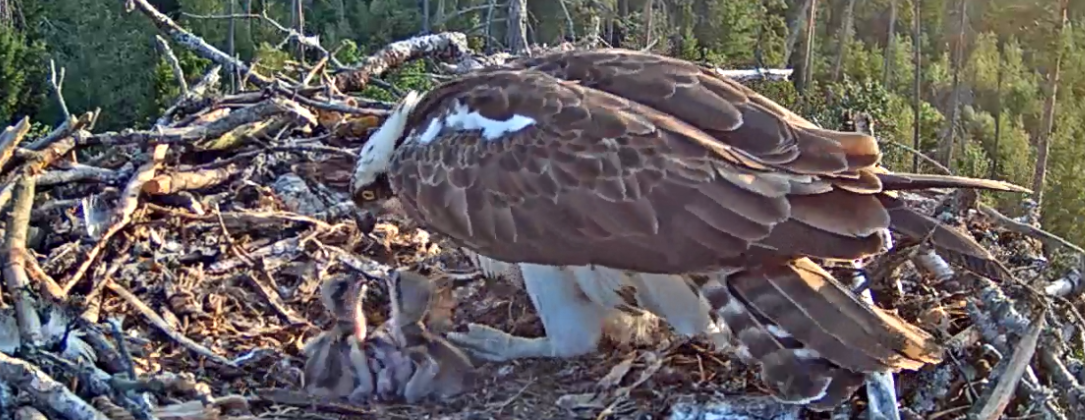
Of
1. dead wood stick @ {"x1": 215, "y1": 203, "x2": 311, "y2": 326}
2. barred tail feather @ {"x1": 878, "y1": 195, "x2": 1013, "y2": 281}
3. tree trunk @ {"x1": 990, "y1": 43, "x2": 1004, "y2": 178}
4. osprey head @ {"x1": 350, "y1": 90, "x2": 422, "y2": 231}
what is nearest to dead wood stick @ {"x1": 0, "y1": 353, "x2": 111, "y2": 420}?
dead wood stick @ {"x1": 215, "y1": 203, "x2": 311, "y2": 326}

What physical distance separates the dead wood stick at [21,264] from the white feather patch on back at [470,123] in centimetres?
137

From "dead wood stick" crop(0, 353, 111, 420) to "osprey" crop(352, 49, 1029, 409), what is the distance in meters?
1.26

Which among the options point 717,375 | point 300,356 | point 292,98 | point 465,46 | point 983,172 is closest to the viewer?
point 717,375

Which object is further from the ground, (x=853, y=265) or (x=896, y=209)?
(x=896, y=209)

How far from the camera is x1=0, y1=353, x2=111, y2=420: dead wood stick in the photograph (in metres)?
3.68

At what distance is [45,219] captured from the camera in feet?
17.4

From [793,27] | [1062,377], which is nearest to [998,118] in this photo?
[793,27]

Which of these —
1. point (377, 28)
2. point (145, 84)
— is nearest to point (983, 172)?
point (377, 28)

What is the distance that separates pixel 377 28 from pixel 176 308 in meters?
25.6

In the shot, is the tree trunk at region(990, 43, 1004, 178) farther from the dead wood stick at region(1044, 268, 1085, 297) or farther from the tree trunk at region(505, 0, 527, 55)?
the dead wood stick at region(1044, 268, 1085, 297)

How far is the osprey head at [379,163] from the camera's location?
477 centimetres

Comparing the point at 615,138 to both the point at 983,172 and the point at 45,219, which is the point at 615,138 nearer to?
the point at 45,219

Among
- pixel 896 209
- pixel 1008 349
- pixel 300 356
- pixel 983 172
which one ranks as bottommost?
pixel 983 172

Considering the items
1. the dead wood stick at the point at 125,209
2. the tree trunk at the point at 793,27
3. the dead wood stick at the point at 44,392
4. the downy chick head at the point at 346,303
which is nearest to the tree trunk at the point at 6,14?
the tree trunk at the point at 793,27
